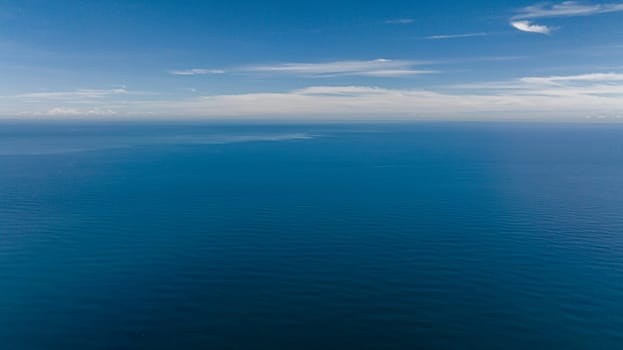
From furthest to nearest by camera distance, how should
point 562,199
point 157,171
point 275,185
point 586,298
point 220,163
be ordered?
1. point 220,163
2. point 157,171
3. point 275,185
4. point 562,199
5. point 586,298

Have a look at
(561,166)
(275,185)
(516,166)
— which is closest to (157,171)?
(275,185)

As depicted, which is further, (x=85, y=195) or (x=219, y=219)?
(x=85, y=195)

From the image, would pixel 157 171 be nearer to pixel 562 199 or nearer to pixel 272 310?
pixel 272 310

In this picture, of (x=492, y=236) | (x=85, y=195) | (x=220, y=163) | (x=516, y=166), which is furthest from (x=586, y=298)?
(x=220, y=163)

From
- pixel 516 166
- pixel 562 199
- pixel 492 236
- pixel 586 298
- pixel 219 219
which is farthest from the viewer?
pixel 516 166

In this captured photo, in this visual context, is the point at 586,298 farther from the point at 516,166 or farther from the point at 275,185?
the point at 516,166

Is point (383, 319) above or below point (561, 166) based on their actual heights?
below
